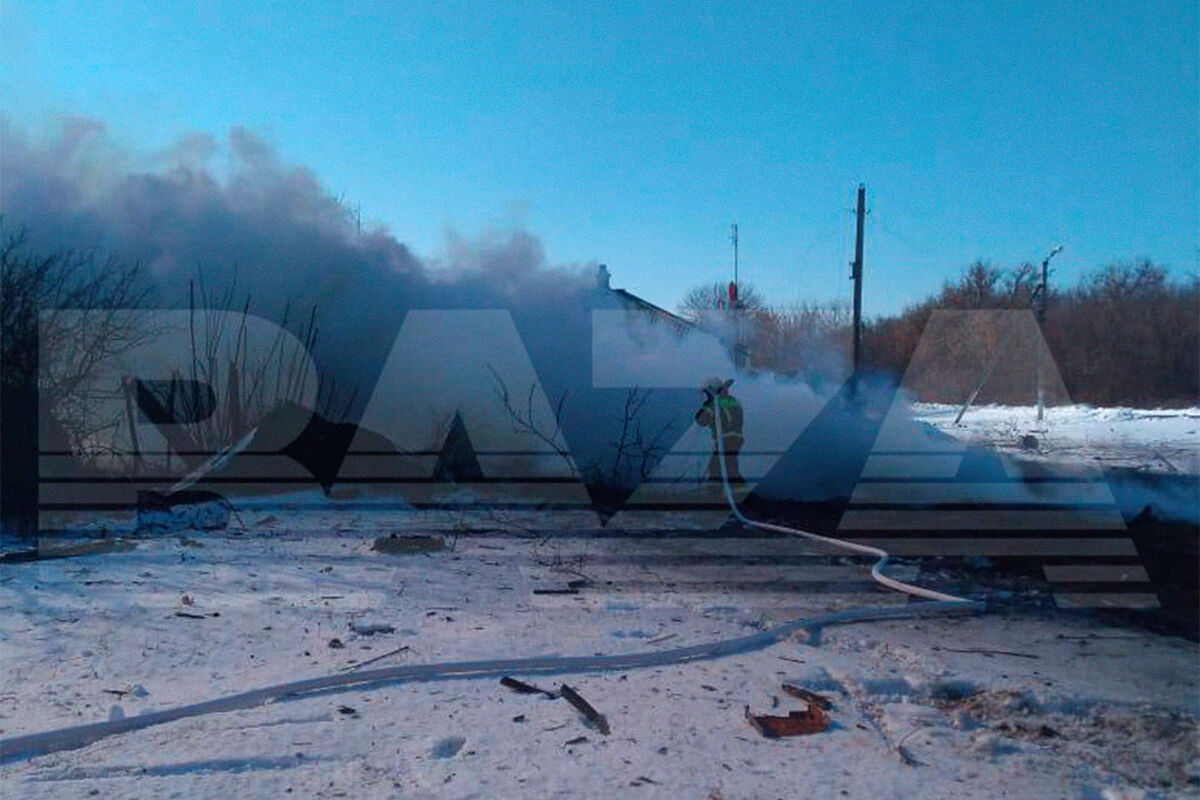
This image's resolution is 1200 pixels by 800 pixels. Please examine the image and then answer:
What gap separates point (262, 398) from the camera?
1284 cm

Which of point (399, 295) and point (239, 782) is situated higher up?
point (399, 295)

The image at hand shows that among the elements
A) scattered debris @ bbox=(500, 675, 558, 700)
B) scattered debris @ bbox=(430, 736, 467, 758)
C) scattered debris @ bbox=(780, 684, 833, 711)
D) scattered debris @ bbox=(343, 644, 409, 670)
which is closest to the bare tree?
scattered debris @ bbox=(343, 644, 409, 670)

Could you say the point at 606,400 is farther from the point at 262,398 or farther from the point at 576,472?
the point at 262,398

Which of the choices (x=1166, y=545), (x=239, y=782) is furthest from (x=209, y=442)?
(x=1166, y=545)

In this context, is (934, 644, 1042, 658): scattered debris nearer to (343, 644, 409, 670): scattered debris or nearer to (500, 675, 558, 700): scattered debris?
(500, 675, 558, 700): scattered debris

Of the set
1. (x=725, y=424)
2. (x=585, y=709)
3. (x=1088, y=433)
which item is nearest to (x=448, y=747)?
(x=585, y=709)

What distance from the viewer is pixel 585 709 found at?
14.2 ft

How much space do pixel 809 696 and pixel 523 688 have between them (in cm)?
133

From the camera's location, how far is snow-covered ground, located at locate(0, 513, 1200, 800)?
364cm

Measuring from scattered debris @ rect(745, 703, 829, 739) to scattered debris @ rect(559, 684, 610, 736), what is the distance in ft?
2.06

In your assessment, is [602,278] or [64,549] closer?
[64,549]

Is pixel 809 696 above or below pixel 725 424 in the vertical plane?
below

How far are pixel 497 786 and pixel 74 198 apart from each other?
1168 cm

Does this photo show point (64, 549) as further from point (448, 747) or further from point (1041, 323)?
point (1041, 323)
